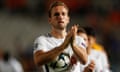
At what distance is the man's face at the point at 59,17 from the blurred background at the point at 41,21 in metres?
12.1

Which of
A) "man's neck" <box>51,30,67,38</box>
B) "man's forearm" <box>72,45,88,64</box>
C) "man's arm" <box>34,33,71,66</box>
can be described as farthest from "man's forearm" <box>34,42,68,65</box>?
"man's neck" <box>51,30,67,38</box>

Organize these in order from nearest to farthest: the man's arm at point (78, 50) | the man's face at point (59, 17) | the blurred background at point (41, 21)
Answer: the man's arm at point (78, 50) < the man's face at point (59, 17) < the blurred background at point (41, 21)

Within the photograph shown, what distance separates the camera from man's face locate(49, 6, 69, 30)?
695 cm

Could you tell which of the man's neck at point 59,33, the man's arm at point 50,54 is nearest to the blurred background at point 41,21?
the man's neck at point 59,33

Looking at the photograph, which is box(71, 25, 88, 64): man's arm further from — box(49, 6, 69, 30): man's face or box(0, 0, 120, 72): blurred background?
box(0, 0, 120, 72): blurred background

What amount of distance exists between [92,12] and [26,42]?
3.24 metres

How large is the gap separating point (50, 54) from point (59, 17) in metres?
0.50

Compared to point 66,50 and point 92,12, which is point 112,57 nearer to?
point 92,12

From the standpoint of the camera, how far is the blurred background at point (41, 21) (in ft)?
65.5

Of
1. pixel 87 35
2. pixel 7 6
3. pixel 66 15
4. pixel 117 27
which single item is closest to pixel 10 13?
pixel 7 6

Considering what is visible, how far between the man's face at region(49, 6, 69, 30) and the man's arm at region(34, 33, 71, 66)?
29 cm

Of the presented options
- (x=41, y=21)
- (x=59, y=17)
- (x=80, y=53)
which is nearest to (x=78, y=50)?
(x=80, y=53)

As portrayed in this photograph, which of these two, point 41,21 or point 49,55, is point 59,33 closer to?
point 49,55

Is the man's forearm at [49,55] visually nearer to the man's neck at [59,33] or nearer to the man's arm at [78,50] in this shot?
the man's arm at [78,50]
